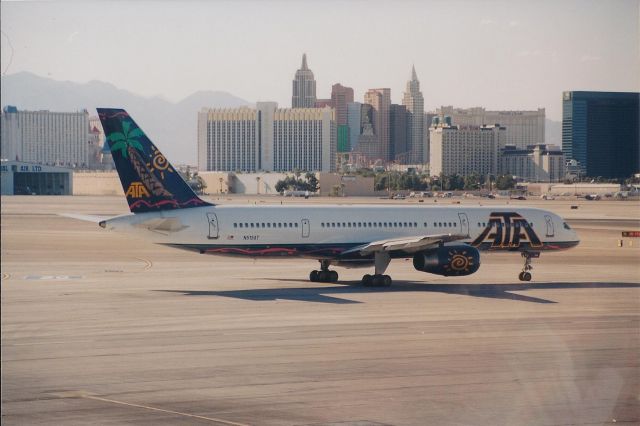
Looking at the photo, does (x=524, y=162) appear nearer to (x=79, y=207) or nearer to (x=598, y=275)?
(x=598, y=275)

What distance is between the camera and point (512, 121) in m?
39.9

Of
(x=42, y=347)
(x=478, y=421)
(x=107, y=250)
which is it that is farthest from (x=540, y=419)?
(x=107, y=250)

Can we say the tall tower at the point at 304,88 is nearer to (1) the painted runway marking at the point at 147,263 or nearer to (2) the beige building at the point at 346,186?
(1) the painted runway marking at the point at 147,263

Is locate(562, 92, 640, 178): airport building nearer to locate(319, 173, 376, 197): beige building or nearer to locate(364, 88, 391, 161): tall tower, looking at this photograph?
locate(364, 88, 391, 161): tall tower

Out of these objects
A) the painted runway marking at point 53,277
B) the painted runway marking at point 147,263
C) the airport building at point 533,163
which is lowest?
the painted runway marking at point 147,263

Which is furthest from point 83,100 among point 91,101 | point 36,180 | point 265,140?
point 36,180

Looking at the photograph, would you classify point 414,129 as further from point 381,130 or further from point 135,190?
point 135,190

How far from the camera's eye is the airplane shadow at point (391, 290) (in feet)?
129

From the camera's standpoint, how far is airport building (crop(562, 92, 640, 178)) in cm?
2794

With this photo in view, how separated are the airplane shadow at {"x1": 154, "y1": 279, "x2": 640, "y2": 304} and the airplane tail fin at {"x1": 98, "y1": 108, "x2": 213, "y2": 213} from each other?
3.97 m

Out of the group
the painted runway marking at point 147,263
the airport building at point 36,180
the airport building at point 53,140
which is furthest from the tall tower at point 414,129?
the airport building at point 36,180

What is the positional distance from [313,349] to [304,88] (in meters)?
21.4

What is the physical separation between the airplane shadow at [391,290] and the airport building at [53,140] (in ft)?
146

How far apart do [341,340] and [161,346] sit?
5278mm
